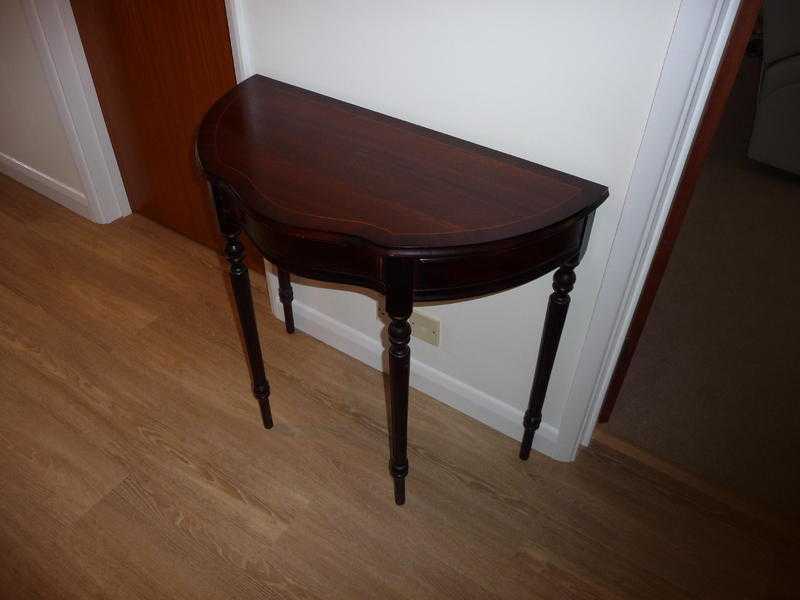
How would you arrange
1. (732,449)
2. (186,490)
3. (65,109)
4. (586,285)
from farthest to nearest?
(65,109)
(732,449)
(186,490)
(586,285)

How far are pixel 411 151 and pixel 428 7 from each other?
279mm

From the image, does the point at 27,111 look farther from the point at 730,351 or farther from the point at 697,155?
the point at 730,351

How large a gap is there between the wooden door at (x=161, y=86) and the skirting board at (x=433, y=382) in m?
0.41

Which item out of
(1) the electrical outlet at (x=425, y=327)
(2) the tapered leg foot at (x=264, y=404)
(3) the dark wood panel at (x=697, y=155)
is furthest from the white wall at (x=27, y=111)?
(3) the dark wood panel at (x=697, y=155)

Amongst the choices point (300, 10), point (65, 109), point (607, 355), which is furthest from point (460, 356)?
point (65, 109)

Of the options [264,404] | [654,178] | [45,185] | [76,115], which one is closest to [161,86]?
A: [76,115]

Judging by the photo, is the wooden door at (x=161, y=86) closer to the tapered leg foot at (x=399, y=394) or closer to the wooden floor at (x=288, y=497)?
the wooden floor at (x=288, y=497)

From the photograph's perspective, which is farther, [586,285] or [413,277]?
[586,285]

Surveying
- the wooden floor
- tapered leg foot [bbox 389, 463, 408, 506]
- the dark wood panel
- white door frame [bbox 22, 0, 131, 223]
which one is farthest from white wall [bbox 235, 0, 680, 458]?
white door frame [bbox 22, 0, 131, 223]

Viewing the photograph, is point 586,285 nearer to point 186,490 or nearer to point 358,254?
point 358,254

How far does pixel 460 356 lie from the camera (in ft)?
5.77

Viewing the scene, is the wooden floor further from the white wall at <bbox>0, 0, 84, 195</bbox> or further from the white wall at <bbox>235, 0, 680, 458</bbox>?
the white wall at <bbox>0, 0, 84, 195</bbox>

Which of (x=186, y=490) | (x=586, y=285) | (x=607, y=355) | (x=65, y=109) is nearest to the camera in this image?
(x=586, y=285)

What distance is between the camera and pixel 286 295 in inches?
77.6
